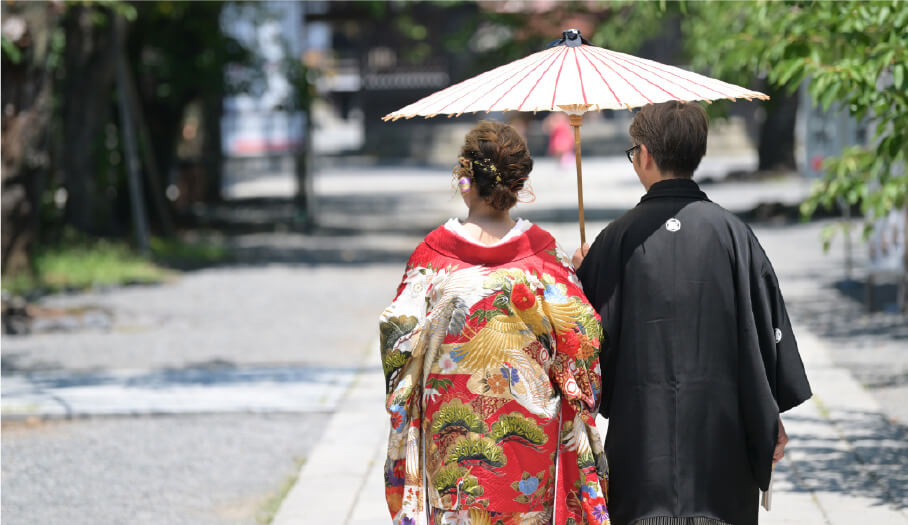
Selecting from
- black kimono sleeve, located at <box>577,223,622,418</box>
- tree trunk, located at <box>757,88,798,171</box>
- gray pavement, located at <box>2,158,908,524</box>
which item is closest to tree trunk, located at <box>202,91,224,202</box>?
gray pavement, located at <box>2,158,908,524</box>

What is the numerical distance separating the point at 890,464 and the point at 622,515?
3180 mm

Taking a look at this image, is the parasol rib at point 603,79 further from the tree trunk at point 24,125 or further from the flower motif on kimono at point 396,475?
the tree trunk at point 24,125

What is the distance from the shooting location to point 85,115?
16094 mm

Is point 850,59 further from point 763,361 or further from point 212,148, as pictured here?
point 212,148

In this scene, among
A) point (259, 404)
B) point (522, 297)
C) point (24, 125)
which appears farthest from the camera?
point (24, 125)

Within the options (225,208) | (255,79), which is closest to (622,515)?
(255,79)

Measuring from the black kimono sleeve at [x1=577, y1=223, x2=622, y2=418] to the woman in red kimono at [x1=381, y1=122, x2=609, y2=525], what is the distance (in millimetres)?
67

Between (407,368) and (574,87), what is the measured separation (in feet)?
3.28

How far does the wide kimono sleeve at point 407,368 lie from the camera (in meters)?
3.60

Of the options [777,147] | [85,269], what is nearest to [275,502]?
[85,269]

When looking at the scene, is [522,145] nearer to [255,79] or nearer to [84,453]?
[84,453]

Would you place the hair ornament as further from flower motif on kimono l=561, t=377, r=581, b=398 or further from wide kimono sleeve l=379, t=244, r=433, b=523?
flower motif on kimono l=561, t=377, r=581, b=398

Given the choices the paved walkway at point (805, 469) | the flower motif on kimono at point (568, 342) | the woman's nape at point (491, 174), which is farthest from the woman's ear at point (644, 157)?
the paved walkway at point (805, 469)

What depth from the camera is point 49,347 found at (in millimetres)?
10320
